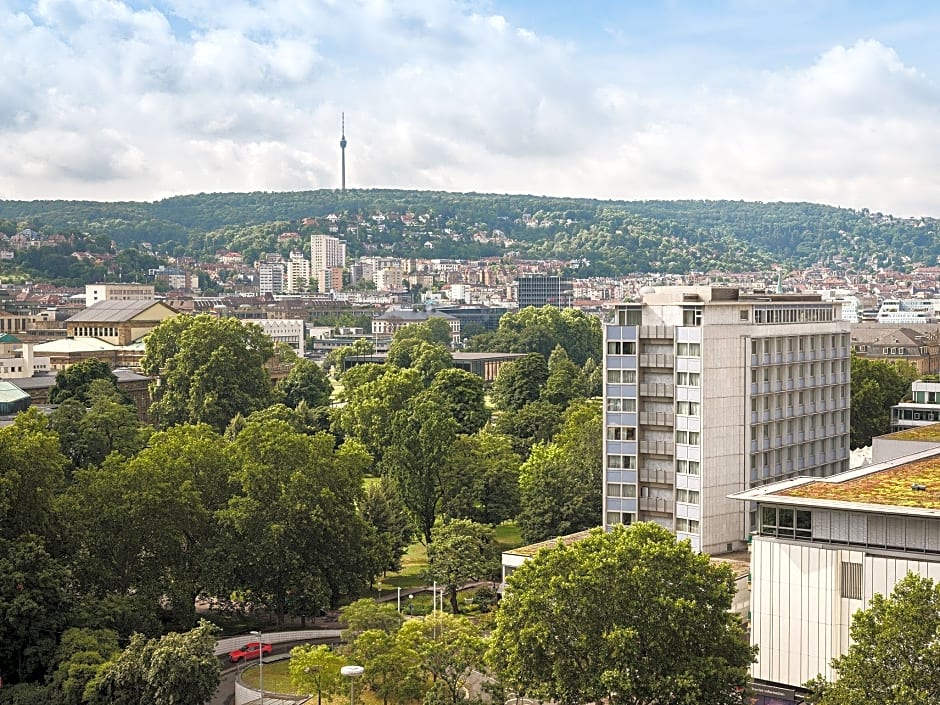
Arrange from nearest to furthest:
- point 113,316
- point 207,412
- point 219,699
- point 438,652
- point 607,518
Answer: point 438,652
point 219,699
point 607,518
point 207,412
point 113,316

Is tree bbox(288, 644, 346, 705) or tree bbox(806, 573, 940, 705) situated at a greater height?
tree bbox(806, 573, 940, 705)

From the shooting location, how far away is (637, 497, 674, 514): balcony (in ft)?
183

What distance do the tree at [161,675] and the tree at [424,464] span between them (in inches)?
1143

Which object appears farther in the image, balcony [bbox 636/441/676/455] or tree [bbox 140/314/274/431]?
tree [bbox 140/314/274/431]

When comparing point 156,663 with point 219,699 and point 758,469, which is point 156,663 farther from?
point 758,469

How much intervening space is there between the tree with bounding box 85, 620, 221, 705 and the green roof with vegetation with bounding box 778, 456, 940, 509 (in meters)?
20.0

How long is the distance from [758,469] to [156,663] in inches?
1055

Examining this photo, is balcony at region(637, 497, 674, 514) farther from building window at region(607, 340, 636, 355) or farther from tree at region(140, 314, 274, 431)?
tree at region(140, 314, 274, 431)

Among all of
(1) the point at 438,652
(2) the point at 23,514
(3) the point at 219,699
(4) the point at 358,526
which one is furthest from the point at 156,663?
(4) the point at 358,526

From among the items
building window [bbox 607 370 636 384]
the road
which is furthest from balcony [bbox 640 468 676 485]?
the road

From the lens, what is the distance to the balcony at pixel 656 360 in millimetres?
55719

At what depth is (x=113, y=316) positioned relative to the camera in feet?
502

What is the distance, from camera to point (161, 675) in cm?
4388

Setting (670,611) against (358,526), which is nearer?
(670,611)
